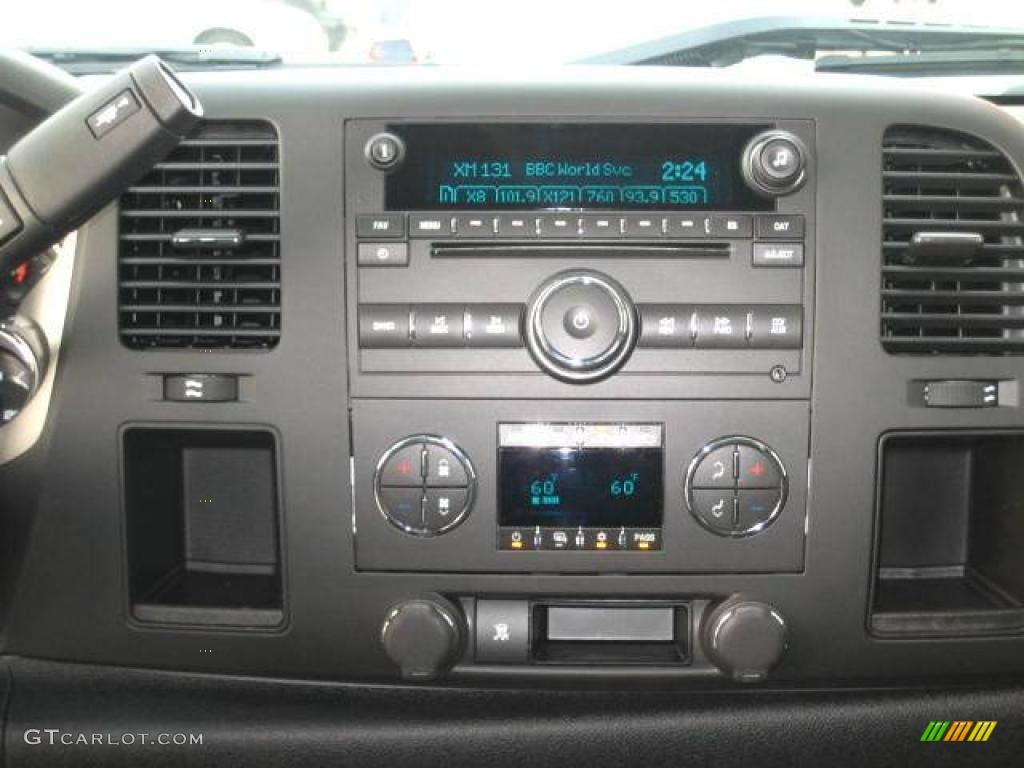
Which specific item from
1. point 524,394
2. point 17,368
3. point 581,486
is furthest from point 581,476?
point 17,368

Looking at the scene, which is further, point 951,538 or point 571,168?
point 951,538

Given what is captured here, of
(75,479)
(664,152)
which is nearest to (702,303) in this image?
(664,152)

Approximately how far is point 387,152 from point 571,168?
252mm

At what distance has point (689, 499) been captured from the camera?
1.54 metres

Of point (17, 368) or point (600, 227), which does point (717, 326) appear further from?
point (17, 368)

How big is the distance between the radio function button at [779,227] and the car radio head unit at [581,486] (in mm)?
304

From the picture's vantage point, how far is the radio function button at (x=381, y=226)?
152cm

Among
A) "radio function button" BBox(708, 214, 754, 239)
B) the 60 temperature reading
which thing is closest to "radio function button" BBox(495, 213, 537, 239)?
"radio function button" BBox(708, 214, 754, 239)

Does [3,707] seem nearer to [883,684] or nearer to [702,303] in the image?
[702,303]

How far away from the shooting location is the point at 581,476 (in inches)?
60.9

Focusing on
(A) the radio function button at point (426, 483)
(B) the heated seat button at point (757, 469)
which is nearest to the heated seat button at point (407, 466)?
(A) the radio function button at point (426, 483)

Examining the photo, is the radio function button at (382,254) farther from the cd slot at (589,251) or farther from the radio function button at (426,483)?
the radio function button at (426,483)

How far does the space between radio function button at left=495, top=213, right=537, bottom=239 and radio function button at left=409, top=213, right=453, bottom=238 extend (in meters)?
0.07

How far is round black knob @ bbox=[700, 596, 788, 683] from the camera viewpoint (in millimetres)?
1523
